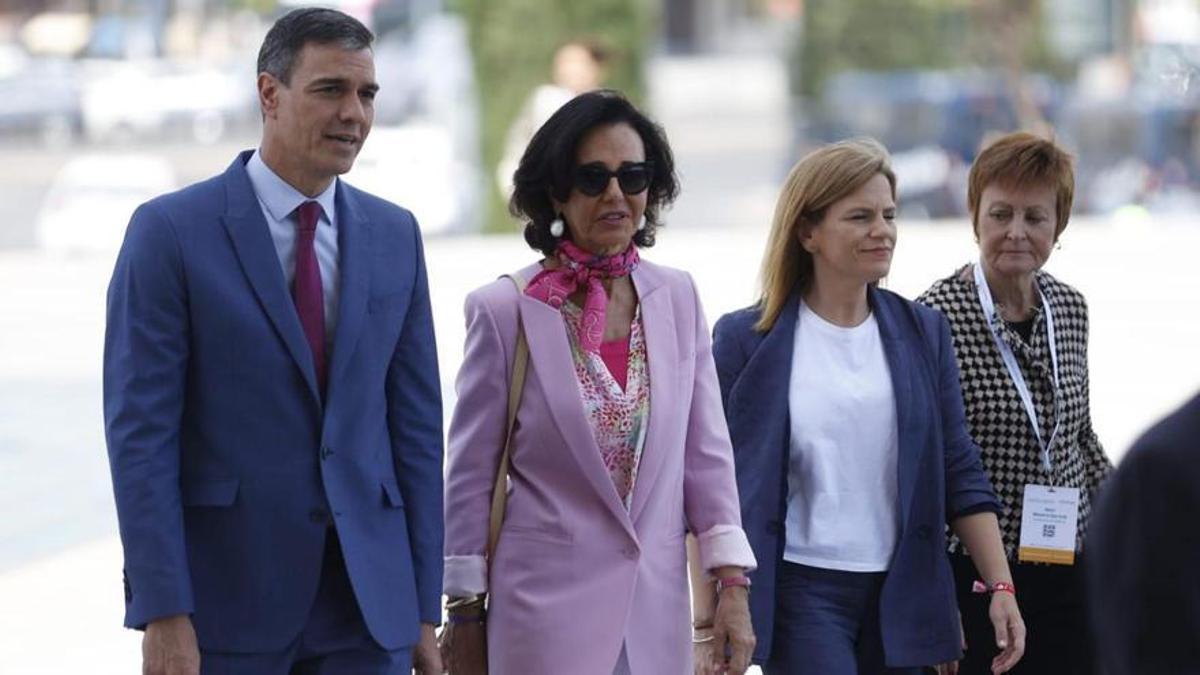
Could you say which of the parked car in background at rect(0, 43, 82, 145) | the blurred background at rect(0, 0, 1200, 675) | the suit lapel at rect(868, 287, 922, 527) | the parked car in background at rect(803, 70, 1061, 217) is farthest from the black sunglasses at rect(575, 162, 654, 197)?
the parked car in background at rect(0, 43, 82, 145)

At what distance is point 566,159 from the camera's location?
4.16 meters

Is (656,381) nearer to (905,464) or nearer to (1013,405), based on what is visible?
(905,464)

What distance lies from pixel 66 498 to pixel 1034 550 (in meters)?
8.14

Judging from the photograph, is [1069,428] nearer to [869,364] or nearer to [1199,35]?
[869,364]

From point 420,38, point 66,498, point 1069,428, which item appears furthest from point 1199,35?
point 1069,428

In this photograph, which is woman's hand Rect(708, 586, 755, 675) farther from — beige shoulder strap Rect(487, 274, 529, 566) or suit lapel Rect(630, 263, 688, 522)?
beige shoulder strap Rect(487, 274, 529, 566)

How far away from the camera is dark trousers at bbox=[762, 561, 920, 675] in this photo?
14.7ft

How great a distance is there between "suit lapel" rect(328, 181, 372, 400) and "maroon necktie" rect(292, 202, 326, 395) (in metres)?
0.04

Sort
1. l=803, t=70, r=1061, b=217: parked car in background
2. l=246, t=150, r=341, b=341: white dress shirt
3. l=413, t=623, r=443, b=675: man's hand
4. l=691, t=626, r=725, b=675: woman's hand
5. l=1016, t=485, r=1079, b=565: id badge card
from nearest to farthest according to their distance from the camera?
l=246, t=150, r=341, b=341: white dress shirt
l=413, t=623, r=443, b=675: man's hand
l=691, t=626, r=725, b=675: woman's hand
l=1016, t=485, r=1079, b=565: id badge card
l=803, t=70, r=1061, b=217: parked car in background

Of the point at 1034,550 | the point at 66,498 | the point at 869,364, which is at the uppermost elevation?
the point at 869,364

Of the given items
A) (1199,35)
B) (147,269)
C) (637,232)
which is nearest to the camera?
(147,269)

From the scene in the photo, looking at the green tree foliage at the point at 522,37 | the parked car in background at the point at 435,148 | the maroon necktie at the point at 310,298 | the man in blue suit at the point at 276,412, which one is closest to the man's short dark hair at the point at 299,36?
the man in blue suit at the point at 276,412

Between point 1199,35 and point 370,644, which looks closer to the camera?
point 370,644

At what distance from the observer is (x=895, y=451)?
456 centimetres
